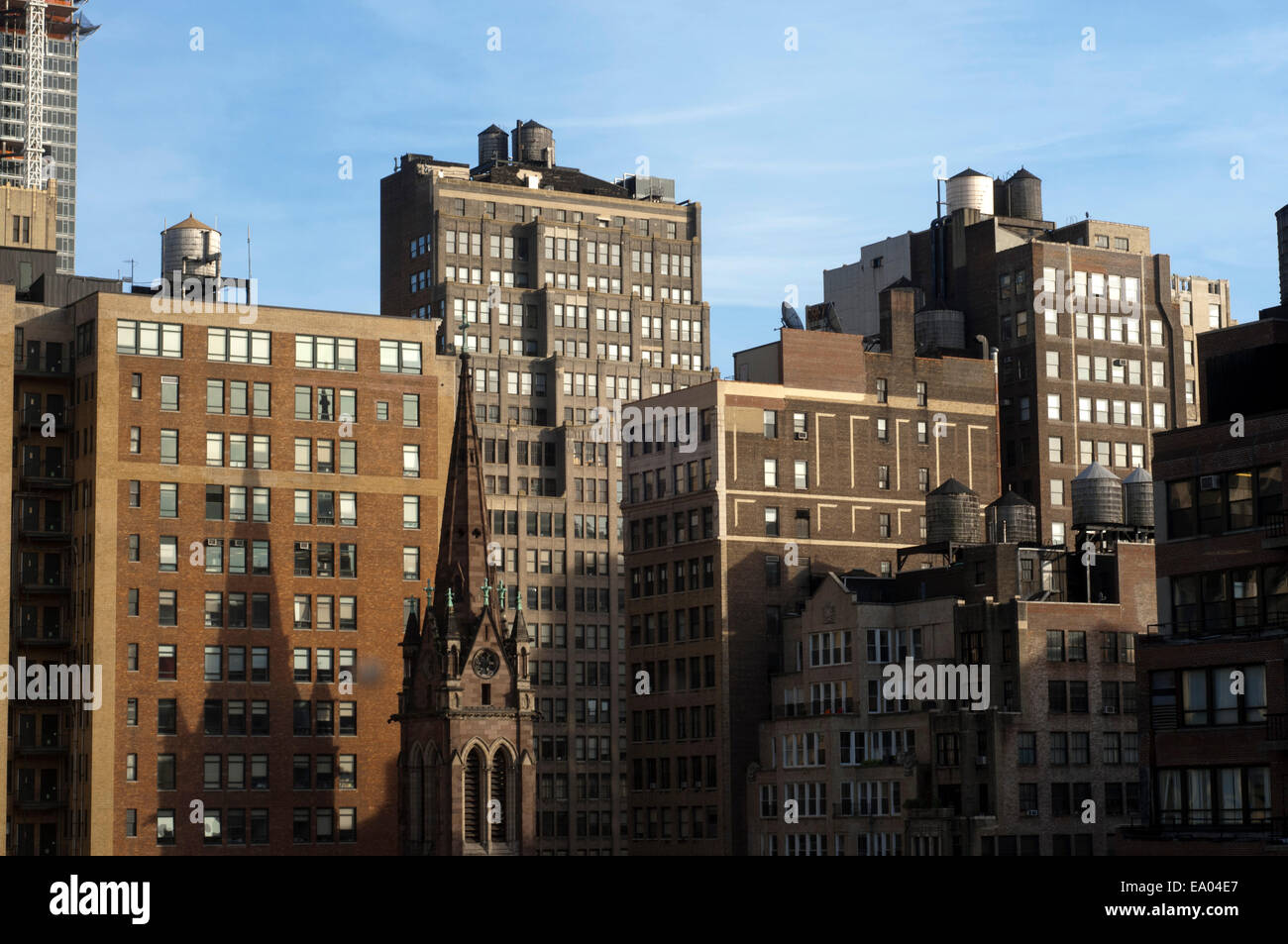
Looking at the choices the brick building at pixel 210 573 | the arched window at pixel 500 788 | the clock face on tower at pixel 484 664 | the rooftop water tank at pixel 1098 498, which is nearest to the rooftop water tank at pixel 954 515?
the rooftop water tank at pixel 1098 498

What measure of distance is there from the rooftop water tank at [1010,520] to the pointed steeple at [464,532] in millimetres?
40924

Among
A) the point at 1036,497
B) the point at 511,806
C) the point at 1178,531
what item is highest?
the point at 1036,497

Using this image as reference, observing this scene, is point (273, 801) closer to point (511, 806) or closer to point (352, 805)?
point (352, 805)

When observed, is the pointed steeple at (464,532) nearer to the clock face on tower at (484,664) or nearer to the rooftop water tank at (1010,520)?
the clock face on tower at (484,664)

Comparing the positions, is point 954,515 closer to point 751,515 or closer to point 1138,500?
point 1138,500

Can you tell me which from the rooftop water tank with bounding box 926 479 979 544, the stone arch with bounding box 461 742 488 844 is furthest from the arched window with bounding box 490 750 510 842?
the rooftop water tank with bounding box 926 479 979 544

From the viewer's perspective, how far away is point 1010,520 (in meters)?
170

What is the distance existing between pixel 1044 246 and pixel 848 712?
60323 millimetres

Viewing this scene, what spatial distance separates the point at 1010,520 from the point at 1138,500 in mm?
10056

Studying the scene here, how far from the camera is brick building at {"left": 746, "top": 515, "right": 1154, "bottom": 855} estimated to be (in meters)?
147

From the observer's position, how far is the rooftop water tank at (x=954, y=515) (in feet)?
558

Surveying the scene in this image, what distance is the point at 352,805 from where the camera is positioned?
491 ft

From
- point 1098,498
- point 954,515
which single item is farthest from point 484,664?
point 1098,498
